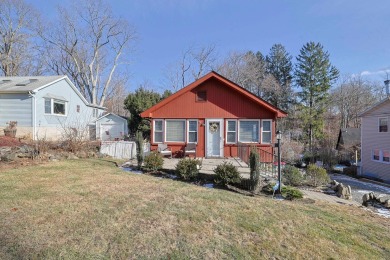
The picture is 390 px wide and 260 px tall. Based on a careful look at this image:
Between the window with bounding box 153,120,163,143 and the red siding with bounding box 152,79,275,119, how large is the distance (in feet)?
1.37

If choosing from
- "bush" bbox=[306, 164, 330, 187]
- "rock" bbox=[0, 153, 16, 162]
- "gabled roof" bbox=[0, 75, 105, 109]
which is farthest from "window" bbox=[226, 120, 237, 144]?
"gabled roof" bbox=[0, 75, 105, 109]

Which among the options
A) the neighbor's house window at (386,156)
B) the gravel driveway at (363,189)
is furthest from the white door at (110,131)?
the neighbor's house window at (386,156)

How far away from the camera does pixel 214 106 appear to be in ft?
45.1

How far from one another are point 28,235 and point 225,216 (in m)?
3.21

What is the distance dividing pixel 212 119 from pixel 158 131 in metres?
3.23

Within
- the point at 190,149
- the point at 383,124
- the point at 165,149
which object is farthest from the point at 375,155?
the point at 165,149

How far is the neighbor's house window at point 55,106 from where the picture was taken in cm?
1727

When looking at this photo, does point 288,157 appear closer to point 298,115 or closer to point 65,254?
point 298,115

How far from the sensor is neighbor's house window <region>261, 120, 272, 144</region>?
533 inches

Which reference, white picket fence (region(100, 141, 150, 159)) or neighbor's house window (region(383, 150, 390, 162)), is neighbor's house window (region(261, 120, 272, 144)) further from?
neighbor's house window (region(383, 150, 390, 162))

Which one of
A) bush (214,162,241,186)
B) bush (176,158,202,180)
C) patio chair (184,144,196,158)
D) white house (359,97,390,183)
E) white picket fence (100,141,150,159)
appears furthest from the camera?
white house (359,97,390,183)

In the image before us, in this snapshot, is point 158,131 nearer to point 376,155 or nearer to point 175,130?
point 175,130

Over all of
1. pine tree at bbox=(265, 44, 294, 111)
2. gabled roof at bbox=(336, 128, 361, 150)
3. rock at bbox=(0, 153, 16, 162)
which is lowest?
rock at bbox=(0, 153, 16, 162)

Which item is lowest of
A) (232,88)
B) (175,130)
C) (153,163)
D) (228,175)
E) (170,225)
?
(170,225)
